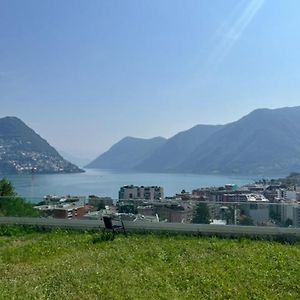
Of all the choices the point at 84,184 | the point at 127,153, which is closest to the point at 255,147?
the point at 127,153

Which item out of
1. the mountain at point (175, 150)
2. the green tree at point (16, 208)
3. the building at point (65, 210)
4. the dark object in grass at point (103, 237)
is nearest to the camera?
the dark object in grass at point (103, 237)

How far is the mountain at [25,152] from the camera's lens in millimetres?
71125

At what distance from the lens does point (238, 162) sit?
10344 centimetres

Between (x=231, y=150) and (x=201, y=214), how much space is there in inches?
4425

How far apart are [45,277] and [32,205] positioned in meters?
5.02

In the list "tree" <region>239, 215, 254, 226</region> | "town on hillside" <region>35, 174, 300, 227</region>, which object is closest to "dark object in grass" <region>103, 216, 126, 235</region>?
"town on hillside" <region>35, 174, 300, 227</region>

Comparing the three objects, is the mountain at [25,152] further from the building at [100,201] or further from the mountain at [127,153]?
the building at [100,201]

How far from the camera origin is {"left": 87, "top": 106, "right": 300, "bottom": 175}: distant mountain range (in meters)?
102

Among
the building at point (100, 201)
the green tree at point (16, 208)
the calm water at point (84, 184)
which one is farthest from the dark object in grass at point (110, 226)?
the green tree at point (16, 208)

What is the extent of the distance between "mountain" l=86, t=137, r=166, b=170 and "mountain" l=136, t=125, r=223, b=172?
8937mm

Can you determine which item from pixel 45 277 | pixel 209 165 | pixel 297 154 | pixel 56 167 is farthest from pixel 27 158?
pixel 45 277

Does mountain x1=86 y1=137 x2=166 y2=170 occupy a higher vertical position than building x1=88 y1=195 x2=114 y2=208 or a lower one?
higher

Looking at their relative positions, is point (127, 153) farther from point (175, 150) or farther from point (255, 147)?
point (255, 147)

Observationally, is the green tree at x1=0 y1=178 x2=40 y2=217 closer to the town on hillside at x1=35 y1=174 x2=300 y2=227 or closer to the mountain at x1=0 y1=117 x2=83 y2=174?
the town on hillside at x1=35 y1=174 x2=300 y2=227
